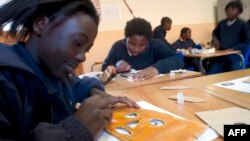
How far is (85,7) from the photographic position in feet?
2.78

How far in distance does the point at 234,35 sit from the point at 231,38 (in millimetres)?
74

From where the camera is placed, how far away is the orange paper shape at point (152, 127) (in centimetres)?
77

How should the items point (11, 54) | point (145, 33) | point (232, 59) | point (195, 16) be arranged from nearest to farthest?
1. point (11, 54)
2. point (145, 33)
3. point (232, 59)
4. point (195, 16)

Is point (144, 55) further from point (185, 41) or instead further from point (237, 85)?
point (185, 41)

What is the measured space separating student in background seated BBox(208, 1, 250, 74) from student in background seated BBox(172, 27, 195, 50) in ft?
1.97

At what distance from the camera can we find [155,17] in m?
5.22

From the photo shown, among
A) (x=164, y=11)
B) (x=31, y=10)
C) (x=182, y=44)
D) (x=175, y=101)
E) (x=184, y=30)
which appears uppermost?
(x=164, y=11)

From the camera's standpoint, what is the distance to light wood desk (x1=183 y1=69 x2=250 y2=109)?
1.15 metres

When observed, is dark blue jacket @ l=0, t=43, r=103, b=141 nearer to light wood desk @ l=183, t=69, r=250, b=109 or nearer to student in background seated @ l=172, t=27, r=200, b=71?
light wood desk @ l=183, t=69, r=250, b=109

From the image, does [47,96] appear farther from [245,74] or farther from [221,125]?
[245,74]

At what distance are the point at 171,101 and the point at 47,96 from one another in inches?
23.3

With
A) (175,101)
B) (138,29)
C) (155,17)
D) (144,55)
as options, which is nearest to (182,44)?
(155,17)

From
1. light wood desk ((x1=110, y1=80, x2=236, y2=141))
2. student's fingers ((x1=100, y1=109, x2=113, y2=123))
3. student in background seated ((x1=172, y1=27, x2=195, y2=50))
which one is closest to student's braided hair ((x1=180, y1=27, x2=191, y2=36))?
student in background seated ((x1=172, y1=27, x2=195, y2=50))

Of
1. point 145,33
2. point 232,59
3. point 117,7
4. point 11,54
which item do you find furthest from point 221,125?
point 117,7
